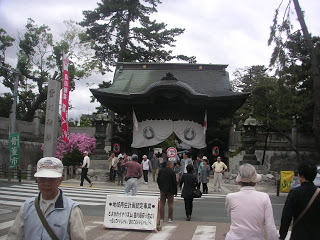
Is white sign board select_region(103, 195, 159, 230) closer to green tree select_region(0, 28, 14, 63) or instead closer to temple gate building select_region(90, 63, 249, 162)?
temple gate building select_region(90, 63, 249, 162)

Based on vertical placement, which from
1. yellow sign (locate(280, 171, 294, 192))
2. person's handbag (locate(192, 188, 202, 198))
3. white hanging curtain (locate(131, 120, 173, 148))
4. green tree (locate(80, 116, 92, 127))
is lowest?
yellow sign (locate(280, 171, 294, 192))

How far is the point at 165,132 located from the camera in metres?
23.4

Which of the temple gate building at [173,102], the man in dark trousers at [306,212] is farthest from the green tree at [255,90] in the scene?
the man in dark trousers at [306,212]

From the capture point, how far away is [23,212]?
2.97 m

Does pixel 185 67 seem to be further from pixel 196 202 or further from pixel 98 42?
pixel 196 202

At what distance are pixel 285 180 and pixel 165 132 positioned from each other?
367 inches

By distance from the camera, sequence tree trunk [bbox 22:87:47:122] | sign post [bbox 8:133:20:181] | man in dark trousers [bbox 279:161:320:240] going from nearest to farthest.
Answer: man in dark trousers [bbox 279:161:320:240]
sign post [bbox 8:133:20:181]
tree trunk [bbox 22:87:47:122]

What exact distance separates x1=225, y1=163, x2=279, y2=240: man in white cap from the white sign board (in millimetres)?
4186

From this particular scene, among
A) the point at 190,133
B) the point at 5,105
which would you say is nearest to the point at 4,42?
the point at 5,105

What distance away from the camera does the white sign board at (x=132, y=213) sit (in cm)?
777

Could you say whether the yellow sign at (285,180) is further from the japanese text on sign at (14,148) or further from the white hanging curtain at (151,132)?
the japanese text on sign at (14,148)

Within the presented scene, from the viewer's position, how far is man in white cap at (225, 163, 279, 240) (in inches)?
143

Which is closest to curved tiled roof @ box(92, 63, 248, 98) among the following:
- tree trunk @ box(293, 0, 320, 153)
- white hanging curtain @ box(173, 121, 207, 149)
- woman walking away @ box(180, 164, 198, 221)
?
white hanging curtain @ box(173, 121, 207, 149)

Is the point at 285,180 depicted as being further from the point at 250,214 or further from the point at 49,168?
the point at 49,168
